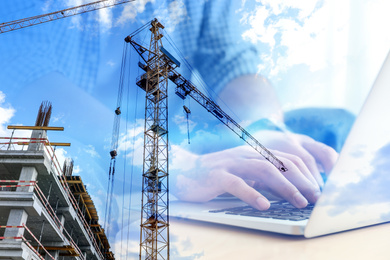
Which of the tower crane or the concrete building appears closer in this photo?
the concrete building

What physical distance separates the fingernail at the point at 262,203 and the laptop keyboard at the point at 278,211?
29.6 inches

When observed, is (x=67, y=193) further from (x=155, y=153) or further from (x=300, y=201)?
(x=300, y=201)

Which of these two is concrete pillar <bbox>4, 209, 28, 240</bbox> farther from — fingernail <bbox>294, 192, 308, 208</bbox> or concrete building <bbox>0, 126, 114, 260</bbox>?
fingernail <bbox>294, 192, 308, 208</bbox>

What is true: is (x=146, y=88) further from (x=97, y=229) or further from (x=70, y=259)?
(x=70, y=259)

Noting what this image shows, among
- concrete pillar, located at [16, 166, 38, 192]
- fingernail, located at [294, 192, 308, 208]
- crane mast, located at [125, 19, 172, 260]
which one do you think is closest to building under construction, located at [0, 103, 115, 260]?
concrete pillar, located at [16, 166, 38, 192]

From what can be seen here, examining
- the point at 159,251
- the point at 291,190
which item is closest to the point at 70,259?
the point at 159,251

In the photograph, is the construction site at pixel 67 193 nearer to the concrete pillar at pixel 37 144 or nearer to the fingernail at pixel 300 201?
the concrete pillar at pixel 37 144

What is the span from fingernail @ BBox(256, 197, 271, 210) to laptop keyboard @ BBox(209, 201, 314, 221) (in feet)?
2.47

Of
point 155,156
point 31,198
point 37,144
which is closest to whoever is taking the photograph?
point 31,198

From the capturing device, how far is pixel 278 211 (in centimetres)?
5422

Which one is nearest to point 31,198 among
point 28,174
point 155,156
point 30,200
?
point 30,200

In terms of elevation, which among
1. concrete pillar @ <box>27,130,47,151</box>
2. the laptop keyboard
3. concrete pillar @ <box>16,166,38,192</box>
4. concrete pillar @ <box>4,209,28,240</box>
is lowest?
concrete pillar @ <box>4,209,28,240</box>

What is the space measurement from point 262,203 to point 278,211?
3.07m

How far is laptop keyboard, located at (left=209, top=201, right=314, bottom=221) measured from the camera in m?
52.1
